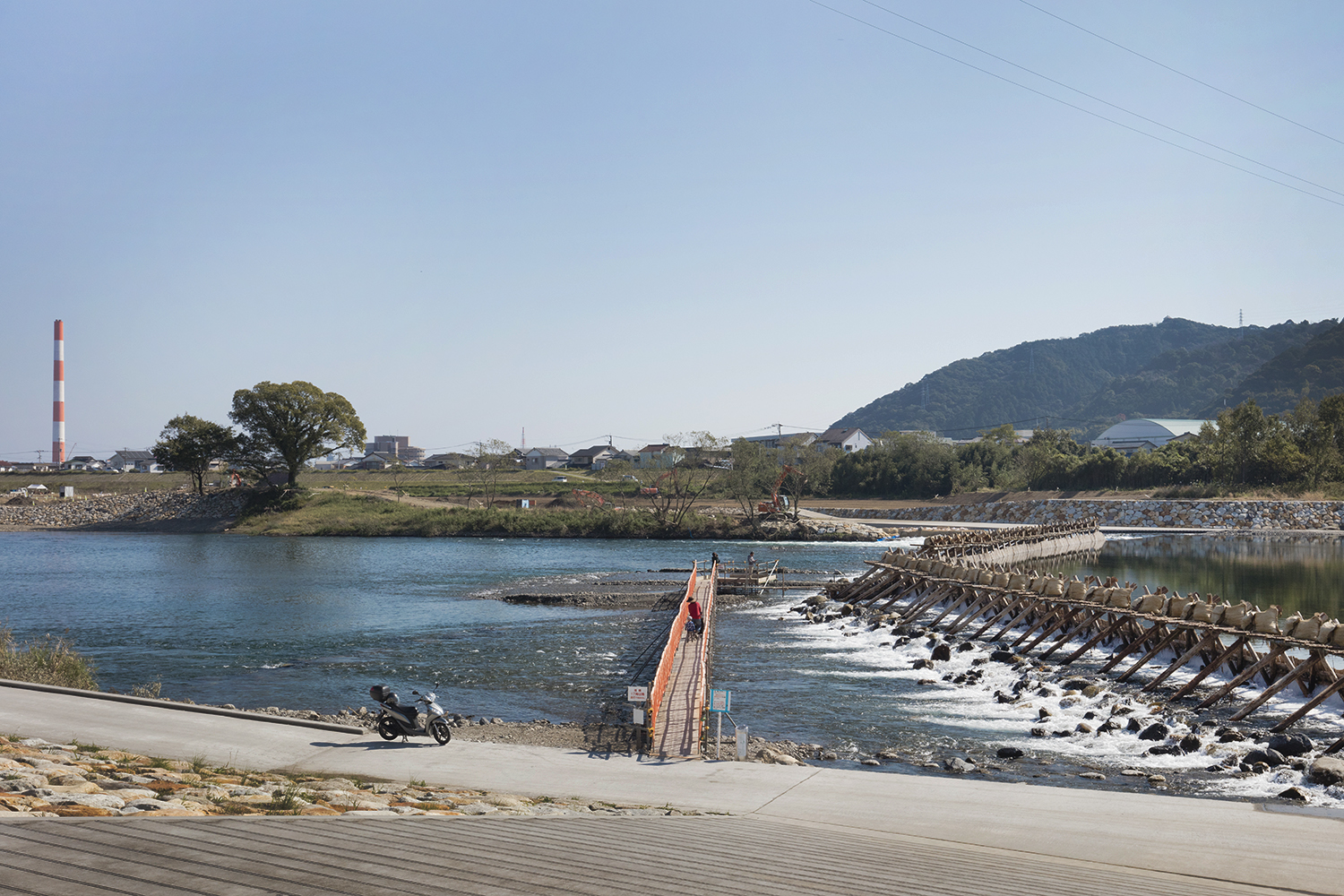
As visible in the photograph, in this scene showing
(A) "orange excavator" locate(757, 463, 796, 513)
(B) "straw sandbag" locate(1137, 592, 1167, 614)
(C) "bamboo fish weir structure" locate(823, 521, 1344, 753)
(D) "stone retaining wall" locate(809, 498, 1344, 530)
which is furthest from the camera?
(A) "orange excavator" locate(757, 463, 796, 513)

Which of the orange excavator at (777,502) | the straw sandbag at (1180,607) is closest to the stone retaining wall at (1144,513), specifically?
the orange excavator at (777,502)

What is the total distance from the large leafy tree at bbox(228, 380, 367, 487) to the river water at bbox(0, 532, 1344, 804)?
90.6 ft

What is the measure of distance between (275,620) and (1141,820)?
31076 mm

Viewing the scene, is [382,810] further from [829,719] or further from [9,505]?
[9,505]

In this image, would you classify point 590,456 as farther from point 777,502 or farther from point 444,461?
point 777,502

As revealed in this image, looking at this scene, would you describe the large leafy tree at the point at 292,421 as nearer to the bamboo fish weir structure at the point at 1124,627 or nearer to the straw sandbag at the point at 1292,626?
the bamboo fish weir structure at the point at 1124,627

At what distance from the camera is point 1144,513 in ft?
285

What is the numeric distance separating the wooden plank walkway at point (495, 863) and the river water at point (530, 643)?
306 inches

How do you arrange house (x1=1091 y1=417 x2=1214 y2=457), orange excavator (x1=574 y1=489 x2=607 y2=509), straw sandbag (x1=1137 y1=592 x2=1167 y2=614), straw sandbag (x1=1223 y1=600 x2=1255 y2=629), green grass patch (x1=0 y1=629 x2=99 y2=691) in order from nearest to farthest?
green grass patch (x1=0 y1=629 x2=99 y2=691) < straw sandbag (x1=1223 y1=600 x2=1255 y2=629) < straw sandbag (x1=1137 y1=592 x2=1167 y2=614) < orange excavator (x1=574 y1=489 x2=607 y2=509) < house (x1=1091 y1=417 x2=1214 y2=457)

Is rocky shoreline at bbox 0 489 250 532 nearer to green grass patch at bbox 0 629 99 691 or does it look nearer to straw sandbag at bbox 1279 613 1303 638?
green grass patch at bbox 0 629 99 691

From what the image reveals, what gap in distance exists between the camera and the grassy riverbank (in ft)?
258

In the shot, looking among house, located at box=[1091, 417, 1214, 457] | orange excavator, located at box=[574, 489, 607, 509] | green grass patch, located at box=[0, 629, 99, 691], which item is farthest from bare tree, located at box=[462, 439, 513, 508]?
house, located at box=[1091, 417, 1214, 457]

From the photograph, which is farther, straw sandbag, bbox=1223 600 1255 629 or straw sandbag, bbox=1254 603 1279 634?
straw sandbag, bbox=1223 600 1255 629

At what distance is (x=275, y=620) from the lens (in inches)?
1319
